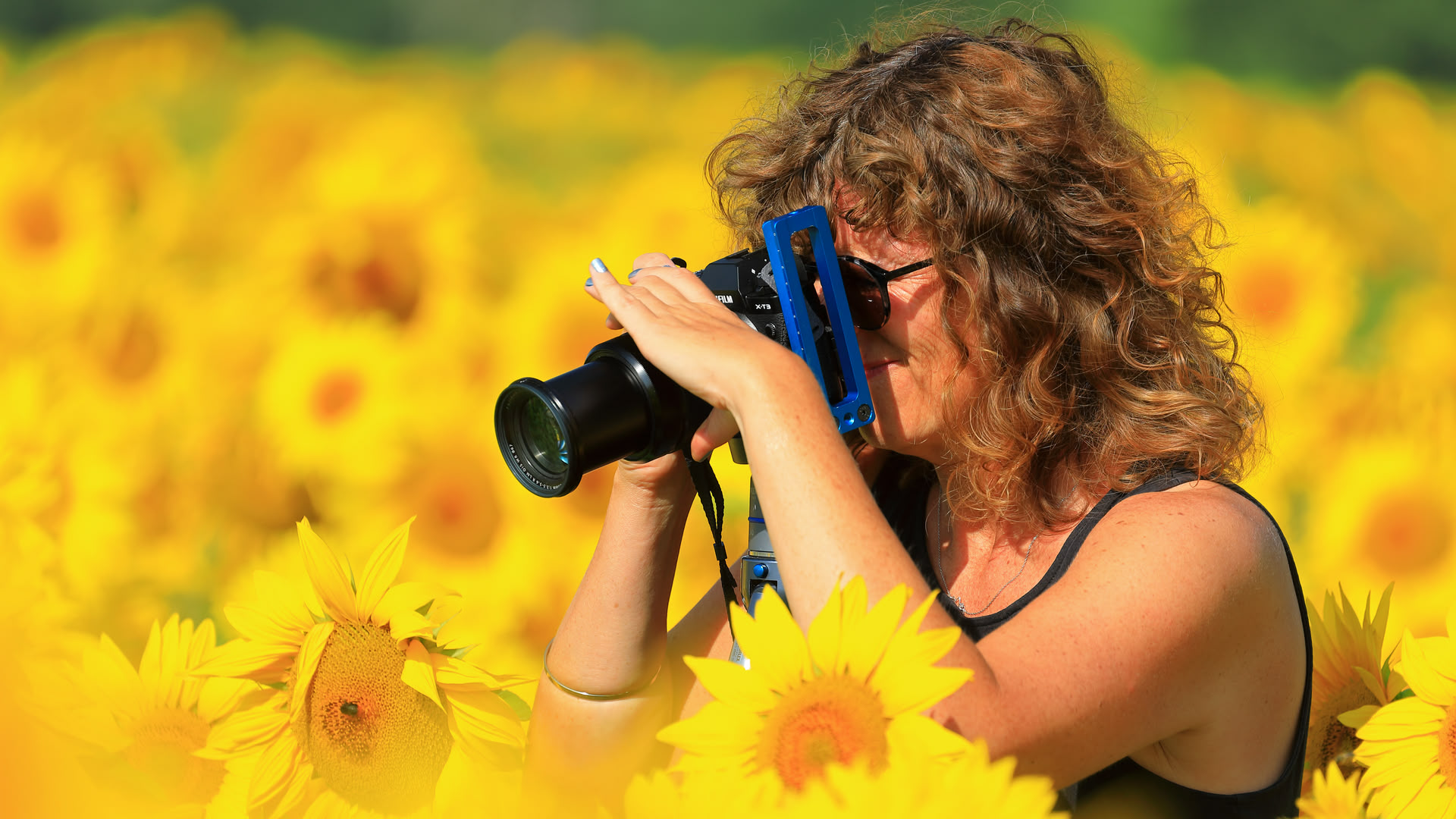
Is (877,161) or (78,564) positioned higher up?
(877,161)

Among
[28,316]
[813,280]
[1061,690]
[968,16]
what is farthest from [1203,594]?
[28,316]

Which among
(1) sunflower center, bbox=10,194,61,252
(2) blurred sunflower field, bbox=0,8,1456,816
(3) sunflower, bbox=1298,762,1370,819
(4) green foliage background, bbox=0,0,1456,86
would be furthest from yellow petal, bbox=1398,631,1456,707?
(1) sunflower center, bbox=10,194,61,252

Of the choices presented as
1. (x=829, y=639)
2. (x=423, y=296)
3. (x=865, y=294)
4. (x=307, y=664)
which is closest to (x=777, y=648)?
(x=829, y=639)

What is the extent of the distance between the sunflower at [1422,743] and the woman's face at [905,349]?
1.30ft

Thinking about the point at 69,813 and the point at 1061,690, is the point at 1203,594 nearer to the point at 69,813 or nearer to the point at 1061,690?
the point at 1061,690

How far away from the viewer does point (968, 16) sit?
57.1 inches

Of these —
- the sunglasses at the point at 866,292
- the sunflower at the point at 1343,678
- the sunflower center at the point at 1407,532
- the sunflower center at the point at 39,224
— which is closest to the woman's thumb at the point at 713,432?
the sunglasses at the point at 866,292

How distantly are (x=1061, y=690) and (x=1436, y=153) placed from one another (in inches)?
58.4

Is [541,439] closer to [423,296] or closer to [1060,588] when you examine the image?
[1060,588]

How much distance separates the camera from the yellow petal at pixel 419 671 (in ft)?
2.42

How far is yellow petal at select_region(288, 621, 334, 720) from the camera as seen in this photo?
2.41 feet

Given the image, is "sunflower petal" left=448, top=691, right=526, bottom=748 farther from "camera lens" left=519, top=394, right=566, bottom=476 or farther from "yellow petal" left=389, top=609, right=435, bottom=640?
"camera lens" left=519, top=394, right=566, bottom=476

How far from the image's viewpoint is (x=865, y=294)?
36.7 inches

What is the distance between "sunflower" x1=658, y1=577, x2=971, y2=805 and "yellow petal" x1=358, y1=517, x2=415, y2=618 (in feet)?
1.09
